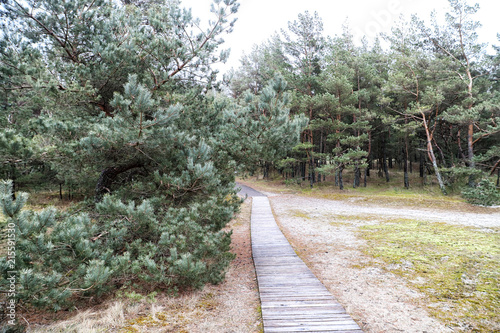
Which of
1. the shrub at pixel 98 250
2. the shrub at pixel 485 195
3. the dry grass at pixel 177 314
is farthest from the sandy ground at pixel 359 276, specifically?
the shrub at pixel 98 250

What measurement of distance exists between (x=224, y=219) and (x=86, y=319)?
256 cm

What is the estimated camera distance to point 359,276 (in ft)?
16.0

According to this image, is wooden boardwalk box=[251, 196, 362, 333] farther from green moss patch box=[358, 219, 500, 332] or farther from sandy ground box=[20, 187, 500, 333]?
green moss patch box=[358, 219, 500, 332]

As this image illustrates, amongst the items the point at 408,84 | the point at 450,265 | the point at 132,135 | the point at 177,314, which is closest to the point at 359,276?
the point at 450,265

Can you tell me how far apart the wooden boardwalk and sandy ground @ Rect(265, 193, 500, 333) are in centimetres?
30

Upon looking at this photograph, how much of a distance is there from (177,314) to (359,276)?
12.1ft

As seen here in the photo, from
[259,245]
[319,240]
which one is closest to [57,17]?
[259,245]

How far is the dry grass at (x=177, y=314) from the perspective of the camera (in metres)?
3.16

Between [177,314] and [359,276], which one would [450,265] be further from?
[177,314]

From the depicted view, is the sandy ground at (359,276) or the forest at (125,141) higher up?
the forest at (125,141)

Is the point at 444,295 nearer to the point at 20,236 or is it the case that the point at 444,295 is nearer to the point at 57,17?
the point at 20,236

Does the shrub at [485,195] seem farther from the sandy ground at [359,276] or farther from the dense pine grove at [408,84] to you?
the dense pine grove at [408,84]

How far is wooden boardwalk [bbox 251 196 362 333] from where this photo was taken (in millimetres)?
3193

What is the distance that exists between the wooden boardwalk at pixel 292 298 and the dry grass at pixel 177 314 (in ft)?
0.82
